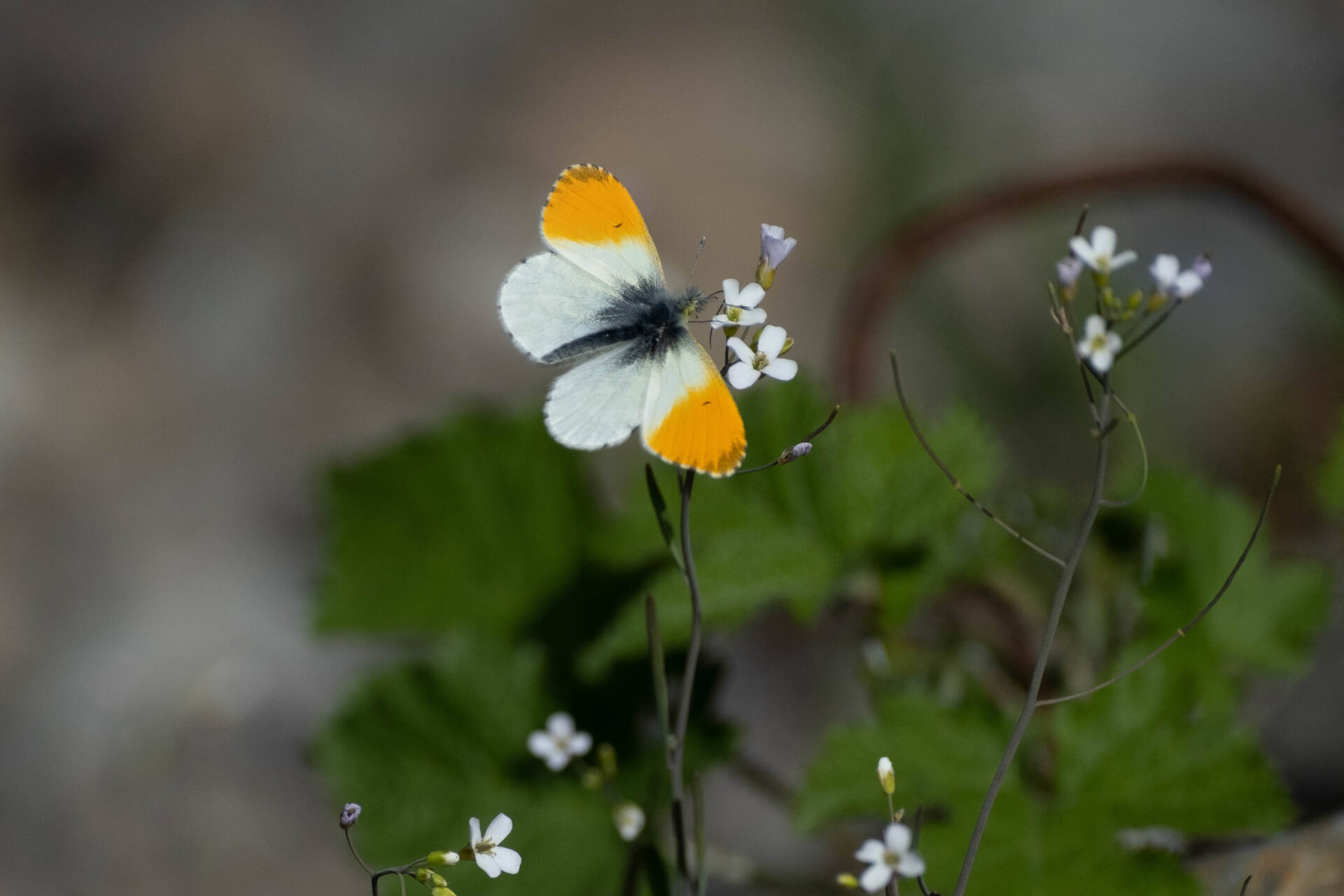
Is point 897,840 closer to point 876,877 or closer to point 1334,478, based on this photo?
point 876,877

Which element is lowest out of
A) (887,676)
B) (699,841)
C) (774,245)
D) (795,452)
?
(887,676)

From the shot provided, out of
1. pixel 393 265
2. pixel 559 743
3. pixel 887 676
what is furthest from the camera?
pixel 393 265

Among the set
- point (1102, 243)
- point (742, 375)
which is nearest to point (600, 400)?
point (742, 375)

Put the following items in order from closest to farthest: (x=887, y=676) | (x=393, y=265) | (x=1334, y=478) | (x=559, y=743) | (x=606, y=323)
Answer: (x=606, y=323)
(x=559, y=743)
(x=1334, y=478)
(x=887, y=676)
(x=393, y=265)

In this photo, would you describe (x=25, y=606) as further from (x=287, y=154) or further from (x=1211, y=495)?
(x=1211, y=495)

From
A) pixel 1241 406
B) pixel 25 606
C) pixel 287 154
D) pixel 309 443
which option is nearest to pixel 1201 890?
pixel 1241 406

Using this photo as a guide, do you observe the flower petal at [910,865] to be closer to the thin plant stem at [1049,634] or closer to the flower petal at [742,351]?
the thin plant stem at [1049,634]

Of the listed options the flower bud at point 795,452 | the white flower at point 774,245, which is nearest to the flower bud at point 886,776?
the flower bud at point 795,452
